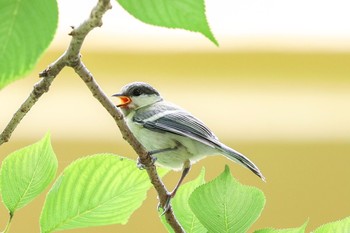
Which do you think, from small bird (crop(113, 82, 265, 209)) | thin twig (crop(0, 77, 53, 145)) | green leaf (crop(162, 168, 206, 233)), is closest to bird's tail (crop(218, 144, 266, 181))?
small bird (crop(113, 82, 265, 209))

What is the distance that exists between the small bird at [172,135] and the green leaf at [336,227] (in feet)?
0.77

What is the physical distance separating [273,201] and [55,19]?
1.29 m

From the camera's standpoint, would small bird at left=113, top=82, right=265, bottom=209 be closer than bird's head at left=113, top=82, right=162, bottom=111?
Yes

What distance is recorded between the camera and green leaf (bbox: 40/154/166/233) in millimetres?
359

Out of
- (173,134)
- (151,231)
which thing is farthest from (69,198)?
(151,231)

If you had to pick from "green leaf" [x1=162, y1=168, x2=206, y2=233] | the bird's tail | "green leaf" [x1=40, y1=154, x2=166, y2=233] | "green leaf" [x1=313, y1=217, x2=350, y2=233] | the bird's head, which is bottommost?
the bird's tail

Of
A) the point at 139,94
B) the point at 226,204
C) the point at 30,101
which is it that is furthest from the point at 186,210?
the point at 139,94

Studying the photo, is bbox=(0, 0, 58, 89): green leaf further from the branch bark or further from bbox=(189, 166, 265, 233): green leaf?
bbox=(189, 166, 265, 233): green leaf

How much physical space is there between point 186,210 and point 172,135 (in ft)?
1.10

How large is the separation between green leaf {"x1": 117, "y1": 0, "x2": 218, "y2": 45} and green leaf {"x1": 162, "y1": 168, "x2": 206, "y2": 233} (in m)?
0.19

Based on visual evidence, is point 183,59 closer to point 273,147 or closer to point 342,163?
point 273,147

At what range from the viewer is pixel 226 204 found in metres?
0.35

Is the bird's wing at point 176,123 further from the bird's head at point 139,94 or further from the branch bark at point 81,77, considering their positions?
the branch bark at point 81,77

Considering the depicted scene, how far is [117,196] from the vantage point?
1.25ft
